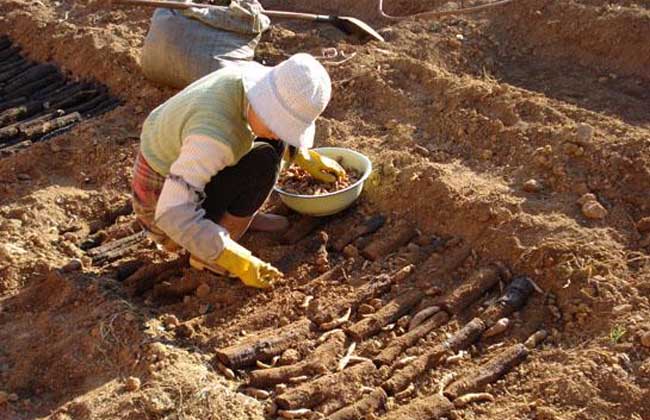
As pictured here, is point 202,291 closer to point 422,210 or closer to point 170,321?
point 170,321

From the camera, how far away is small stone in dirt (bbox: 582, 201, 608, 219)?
4070mm

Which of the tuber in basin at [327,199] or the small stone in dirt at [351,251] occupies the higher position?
the tuber in basin at [327,199]

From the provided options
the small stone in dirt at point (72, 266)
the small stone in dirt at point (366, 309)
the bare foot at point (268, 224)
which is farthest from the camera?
the bare foot at point (268, 224)

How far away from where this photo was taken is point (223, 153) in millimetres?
3480

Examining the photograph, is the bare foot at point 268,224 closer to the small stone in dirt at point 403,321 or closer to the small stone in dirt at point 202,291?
the small stone in dirt at point 202,291

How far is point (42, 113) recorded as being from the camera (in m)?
5.79

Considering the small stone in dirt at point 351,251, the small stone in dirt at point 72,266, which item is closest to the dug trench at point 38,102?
the small stone in dirt at point 72,266

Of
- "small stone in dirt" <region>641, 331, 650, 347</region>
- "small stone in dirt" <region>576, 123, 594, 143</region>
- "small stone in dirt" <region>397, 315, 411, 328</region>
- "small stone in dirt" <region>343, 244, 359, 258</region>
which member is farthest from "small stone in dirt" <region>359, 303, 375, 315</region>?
"small stone in dirt" <region>576, 123, 594, 143</region>

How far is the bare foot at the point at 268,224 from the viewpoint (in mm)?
4355

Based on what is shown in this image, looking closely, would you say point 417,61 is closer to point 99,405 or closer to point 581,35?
point 581,35

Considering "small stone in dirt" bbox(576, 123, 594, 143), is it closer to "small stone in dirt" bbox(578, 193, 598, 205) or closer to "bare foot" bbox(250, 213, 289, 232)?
"small stone in dirt" bbox(578, 193, 598, 205)

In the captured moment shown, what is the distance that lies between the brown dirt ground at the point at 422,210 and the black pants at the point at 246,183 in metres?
0.36

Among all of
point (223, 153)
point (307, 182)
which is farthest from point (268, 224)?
point (223, 153)

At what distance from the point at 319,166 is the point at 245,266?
0.87 metres
